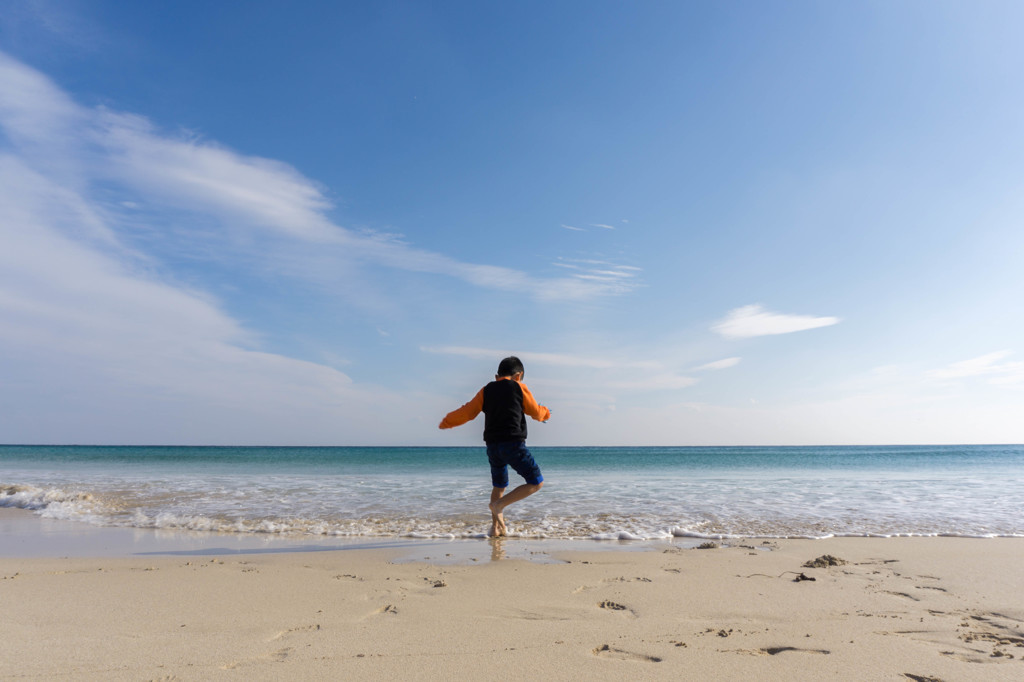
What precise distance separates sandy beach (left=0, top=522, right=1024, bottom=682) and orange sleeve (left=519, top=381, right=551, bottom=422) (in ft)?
5.04

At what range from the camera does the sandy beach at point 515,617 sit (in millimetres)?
2613

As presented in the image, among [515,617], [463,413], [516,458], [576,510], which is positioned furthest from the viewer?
[576,510]

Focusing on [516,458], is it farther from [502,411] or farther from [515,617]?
[515,617]

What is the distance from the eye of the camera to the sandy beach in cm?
261

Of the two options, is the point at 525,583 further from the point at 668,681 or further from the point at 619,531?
the point at 619,531

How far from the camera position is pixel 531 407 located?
6285 millimetres

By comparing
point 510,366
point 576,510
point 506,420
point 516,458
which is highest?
point 510,366

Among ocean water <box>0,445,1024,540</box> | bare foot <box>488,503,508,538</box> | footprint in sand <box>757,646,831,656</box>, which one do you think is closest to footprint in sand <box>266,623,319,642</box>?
footprint in sand <box>757,646,831,656</box>

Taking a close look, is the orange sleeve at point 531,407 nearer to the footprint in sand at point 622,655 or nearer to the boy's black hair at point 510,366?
the boy's black hair at point 510,366

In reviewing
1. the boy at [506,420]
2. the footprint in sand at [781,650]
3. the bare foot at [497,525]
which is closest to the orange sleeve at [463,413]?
the boy at [506,420]

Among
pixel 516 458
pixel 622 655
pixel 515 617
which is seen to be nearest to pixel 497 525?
pixel 516 458

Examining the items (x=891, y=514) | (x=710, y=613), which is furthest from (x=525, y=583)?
(x=891, y=514)

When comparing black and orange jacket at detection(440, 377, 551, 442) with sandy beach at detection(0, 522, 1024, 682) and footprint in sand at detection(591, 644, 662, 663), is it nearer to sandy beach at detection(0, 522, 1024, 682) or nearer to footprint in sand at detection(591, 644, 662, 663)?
sandy beach at detection(0, 522, 1024, 682)

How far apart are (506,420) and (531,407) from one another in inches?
12.9
